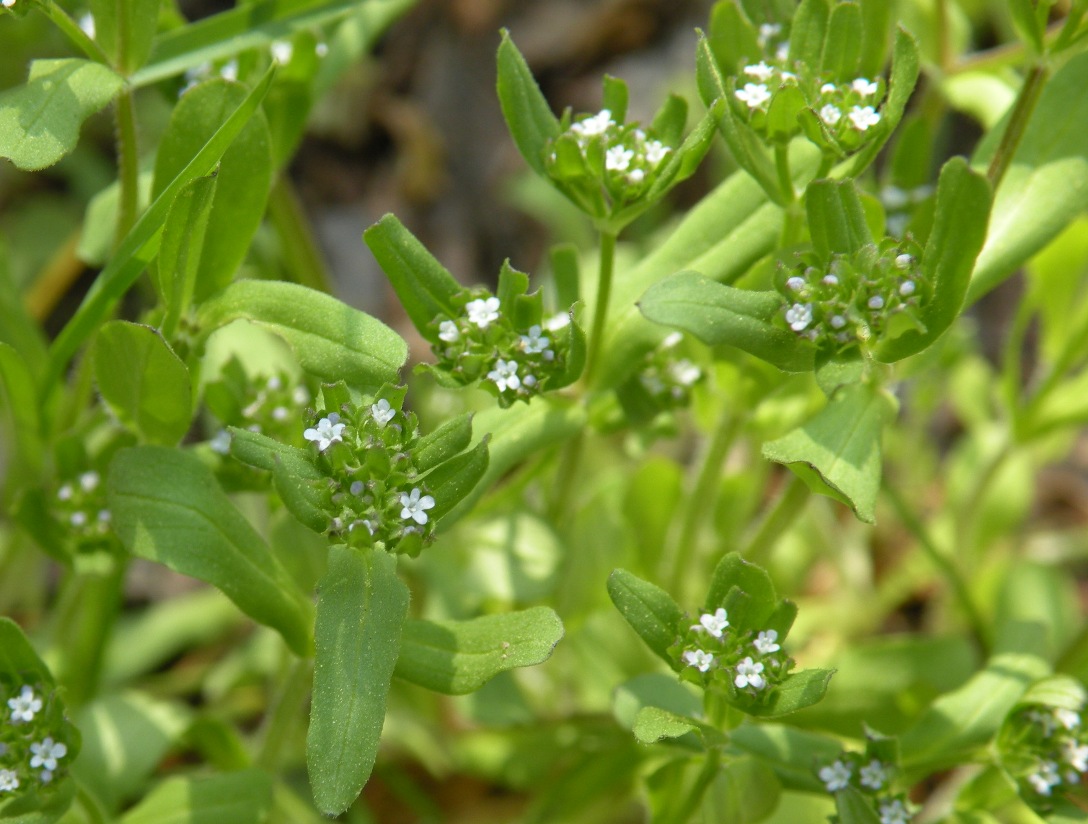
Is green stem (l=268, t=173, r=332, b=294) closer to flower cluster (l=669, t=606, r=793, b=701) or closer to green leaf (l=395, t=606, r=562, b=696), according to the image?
green leaf (l=395, t=606, r=562, b=696)

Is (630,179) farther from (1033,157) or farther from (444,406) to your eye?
(444,406)

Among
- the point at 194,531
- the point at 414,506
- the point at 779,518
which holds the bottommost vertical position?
the point at 779,518

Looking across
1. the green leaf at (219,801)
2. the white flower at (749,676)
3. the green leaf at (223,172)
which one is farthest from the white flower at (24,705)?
the white flower at (749,676)

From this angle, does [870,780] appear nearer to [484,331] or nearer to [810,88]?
[484,331]

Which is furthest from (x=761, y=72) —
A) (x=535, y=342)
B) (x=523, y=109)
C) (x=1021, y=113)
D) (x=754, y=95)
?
(x=535, y=342)

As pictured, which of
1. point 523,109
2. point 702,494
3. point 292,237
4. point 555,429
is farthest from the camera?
point 292,237

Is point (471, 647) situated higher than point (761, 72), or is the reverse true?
point (761, 72)

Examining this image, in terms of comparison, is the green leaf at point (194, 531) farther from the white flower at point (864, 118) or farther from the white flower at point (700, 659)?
the white flower at point (864, 118)
